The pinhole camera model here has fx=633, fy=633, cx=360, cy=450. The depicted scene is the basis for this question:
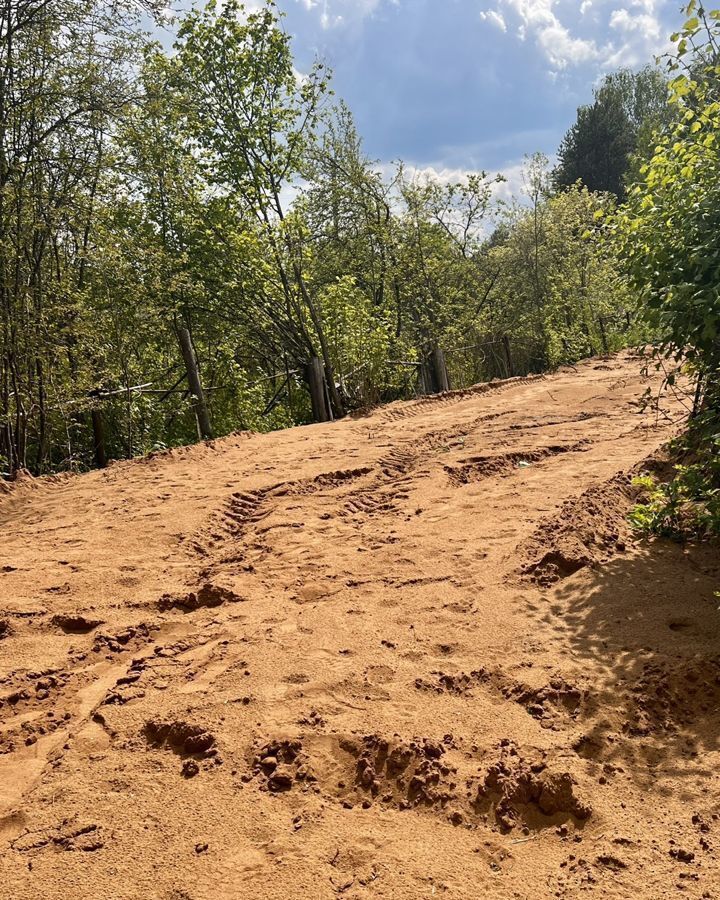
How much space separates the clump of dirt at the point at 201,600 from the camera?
3.36 metres

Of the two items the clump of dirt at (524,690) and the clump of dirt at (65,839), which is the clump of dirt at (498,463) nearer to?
the clump of dirt at (524,690)

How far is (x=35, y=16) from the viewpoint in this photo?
5.74 m

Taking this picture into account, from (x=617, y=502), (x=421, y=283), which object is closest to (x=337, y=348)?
(x=421, y=283)

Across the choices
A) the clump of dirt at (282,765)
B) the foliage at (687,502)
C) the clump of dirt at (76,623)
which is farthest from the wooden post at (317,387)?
the clump of dirt at (282,765)

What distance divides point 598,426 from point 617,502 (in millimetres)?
2696

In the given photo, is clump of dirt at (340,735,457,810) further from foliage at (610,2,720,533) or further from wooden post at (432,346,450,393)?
wooden post at (432,346,450,393)

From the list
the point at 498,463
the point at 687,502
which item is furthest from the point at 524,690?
the point at 498,463

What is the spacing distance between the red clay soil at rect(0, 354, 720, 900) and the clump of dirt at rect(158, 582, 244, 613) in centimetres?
1

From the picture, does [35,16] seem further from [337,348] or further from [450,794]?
[450,794]

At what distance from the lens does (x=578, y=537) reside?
3549 millimetres

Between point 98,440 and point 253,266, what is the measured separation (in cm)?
343

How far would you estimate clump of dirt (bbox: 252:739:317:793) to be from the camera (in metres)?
2.01

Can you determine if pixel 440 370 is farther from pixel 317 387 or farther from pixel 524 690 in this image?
pixel 524 690

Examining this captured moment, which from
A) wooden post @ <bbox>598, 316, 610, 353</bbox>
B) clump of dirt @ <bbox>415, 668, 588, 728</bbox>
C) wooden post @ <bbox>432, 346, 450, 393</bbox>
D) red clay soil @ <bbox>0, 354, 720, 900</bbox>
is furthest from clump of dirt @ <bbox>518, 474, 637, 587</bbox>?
wooden post @ <bbox>598, 316, 610, 353</bbox>
